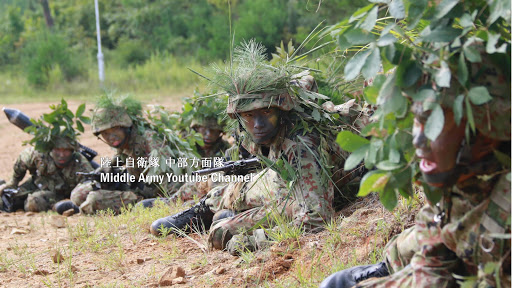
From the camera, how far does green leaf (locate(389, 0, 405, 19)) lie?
8.09 ft

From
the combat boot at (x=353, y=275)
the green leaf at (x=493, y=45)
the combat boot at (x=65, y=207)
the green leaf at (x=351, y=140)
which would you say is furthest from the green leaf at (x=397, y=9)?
the combat boot at (x=65, y=207)

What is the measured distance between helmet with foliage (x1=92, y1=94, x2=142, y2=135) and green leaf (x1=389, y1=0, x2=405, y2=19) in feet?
18.4

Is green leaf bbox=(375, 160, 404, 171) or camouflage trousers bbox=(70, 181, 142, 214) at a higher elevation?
green leaf bbox=(375, 160, 404, 171)

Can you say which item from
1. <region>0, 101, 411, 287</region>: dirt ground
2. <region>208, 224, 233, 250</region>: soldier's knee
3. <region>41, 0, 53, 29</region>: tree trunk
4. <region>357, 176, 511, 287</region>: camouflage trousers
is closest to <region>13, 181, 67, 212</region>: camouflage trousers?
<region>0, 101, 411, 287</region>: dirt ground

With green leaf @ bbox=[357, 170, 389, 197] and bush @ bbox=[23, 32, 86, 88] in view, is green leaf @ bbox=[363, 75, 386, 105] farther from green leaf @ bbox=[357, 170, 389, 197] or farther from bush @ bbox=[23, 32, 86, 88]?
bush @ bbox=[23, 32, 86, 88]

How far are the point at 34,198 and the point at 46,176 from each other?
57 centimetres

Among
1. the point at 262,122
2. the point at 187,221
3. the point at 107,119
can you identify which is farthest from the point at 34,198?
the point at 262,122

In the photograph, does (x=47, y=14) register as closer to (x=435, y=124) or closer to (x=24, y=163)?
(x=24, y=163)

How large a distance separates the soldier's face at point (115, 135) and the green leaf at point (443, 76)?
5961mm

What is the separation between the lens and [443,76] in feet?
7.48

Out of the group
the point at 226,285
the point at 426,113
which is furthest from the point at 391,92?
the point at 226,285

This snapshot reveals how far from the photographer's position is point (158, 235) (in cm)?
556

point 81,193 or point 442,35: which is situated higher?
point 442,35

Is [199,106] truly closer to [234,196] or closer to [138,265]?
[234,196]
